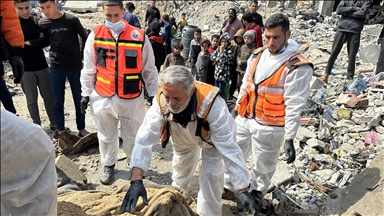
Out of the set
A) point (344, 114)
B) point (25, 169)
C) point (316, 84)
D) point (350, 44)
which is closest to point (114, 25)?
point (25, 169)

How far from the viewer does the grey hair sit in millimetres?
2426

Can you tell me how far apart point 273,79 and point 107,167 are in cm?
216

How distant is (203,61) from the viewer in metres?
6.20

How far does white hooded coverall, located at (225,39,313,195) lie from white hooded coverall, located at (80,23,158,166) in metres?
1.07

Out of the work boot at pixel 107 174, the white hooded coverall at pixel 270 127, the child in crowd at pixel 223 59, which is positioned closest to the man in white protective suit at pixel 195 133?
the white hooded coverall at pixel 270 127

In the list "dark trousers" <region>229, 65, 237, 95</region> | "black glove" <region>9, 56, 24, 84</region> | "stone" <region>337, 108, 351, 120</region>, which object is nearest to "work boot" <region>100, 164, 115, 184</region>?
"black glove" <region>9, 56, 24, 84</region>

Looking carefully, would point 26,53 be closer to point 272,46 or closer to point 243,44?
point 272,46

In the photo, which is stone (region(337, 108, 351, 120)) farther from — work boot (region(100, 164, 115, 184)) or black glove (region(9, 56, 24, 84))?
black glove (region(9, 56, 24, 84))

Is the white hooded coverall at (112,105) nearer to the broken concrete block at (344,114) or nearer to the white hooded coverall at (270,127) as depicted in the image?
the white hooded coverall at (270,127)

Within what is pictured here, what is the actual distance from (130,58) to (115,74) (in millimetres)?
227

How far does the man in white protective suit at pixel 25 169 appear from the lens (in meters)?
1.31

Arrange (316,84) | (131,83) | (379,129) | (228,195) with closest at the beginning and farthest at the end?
(131,83) < (228,195) < (379,129) < (316,84)

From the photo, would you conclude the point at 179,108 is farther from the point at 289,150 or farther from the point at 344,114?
the point at 344,114

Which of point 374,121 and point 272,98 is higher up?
point 272,98
